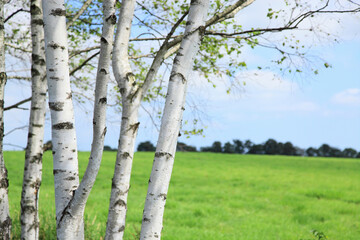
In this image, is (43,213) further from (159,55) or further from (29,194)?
(159,55)

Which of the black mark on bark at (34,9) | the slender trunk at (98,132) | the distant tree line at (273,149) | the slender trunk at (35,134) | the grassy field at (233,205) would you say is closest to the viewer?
the slender trunk at (98,132)

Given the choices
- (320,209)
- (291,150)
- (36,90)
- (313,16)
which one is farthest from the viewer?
(291,150)

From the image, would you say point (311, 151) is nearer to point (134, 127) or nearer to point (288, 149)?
point (288, 149)

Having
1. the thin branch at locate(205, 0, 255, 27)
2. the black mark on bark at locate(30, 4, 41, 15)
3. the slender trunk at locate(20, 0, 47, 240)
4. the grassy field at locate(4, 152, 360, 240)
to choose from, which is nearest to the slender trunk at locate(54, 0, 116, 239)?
the thin branch at locate(205, 0, 255, 27)

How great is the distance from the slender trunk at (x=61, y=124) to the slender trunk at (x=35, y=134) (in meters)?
2.07

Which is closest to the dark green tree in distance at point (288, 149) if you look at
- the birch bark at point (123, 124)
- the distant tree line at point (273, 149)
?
the distant tree line at point (273, 149)

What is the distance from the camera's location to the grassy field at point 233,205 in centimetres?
1027

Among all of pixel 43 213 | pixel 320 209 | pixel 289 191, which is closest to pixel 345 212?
pixel 320 209

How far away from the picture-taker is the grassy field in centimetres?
1027

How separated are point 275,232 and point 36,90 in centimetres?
848

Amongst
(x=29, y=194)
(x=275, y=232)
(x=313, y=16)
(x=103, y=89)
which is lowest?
(x=275, y=232)

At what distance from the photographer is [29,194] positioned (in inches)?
235

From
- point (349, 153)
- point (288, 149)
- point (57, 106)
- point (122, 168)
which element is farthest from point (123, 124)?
point (349, 153)

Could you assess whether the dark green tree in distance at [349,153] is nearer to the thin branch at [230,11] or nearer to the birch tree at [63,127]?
the thin branch at [230,11]
